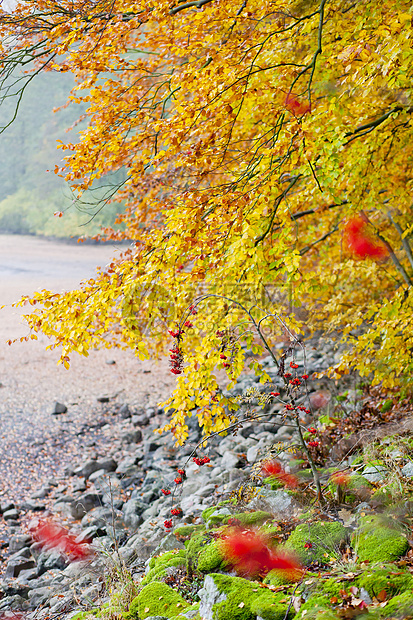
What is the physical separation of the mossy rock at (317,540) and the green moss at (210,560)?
487 millimetres

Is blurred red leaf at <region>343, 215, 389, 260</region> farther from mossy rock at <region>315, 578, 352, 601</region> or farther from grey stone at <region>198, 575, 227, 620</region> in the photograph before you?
grey stone at <region>198, 575, 227, 620</region>

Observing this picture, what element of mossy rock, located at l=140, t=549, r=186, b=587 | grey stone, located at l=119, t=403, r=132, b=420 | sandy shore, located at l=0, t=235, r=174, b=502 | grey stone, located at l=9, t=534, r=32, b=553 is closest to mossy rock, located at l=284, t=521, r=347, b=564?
mossy rock, located at l=140, t=549, r=186, b=587

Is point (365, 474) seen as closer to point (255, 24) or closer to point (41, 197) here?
point (255, 24)

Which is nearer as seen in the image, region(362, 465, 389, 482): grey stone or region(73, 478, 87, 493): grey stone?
region(362, 465, 389, 482): grey stone

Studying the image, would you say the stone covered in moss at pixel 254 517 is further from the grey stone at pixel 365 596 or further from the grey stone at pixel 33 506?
the grey stone at pixel 33 506

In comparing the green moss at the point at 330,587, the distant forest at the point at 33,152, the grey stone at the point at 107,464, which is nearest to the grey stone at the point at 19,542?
the grey stone at the point at 107,464

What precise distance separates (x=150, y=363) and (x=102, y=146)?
9549 millimetres

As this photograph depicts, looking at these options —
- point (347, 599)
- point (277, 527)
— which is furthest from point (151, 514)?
point (347, 599)

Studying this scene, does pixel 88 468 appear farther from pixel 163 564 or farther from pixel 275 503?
pixel 275 503

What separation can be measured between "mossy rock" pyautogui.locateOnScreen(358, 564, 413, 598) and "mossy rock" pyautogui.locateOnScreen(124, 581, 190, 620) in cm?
125

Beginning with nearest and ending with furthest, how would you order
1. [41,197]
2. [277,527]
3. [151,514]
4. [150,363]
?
1. [277,527]
2. [151,514]
3. [150,363]
4. [41,197]

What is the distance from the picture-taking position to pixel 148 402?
36.1 ft

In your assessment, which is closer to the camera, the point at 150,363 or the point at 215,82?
the point at 215,82

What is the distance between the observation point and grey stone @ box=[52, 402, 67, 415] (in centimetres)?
1082
